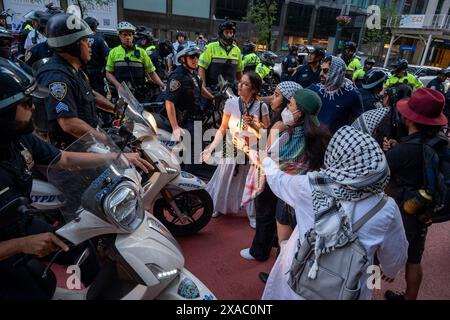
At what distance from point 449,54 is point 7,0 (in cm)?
3152

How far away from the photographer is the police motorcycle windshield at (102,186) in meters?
1.49

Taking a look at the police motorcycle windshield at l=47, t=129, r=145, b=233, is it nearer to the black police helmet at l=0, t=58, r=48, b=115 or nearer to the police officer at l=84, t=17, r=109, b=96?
the black police helmet at l=0, t=58, r=48, b=115

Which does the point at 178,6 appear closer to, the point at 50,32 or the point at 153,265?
the point at 50,32

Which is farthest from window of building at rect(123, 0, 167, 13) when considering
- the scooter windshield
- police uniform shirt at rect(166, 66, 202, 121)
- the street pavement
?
the scooter windshield

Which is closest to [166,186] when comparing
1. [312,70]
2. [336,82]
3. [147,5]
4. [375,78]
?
[336,82]

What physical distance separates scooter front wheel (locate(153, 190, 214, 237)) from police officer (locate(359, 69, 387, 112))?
2.67 meters

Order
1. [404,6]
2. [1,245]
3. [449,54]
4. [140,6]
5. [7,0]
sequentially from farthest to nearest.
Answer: [404,6]
[449,54]
[140,6]
[7,0]
[1,245]

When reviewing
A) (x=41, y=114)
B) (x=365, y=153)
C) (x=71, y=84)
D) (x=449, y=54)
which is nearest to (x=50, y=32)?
(x=71, y=84)

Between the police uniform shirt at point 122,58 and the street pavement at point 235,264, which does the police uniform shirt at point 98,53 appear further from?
the street pavement at point 235,264

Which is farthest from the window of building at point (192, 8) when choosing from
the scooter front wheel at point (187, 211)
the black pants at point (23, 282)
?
the black pants at point (23, 282)

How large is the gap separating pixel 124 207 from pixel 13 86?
2.56ft

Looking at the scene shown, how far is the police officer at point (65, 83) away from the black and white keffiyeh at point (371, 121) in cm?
252

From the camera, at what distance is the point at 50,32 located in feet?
8.16

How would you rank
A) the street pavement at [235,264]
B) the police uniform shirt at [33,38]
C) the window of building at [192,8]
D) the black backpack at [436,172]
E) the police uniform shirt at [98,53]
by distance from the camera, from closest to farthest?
the black backpack at [436,172], the street pavement at [235,264], the police uniform shirt at [98,53], the police uniform shirt at [33,38], the window of building at [192,8]
